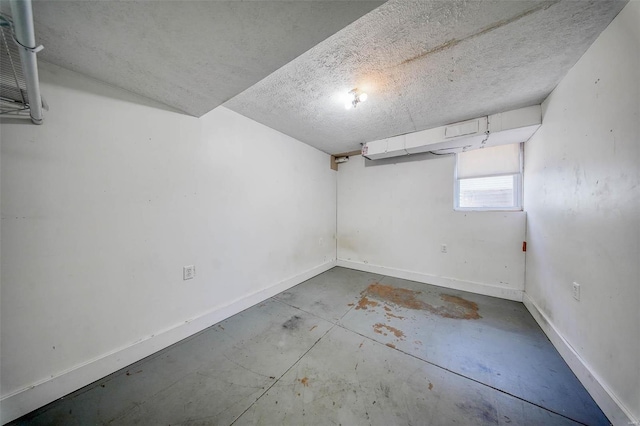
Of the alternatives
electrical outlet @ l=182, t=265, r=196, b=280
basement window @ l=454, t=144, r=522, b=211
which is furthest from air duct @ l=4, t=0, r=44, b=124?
basement window @ l=454, t=144, r=522, b=211

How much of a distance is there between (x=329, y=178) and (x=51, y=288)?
3.52 metres

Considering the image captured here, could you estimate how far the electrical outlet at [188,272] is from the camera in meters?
1.87

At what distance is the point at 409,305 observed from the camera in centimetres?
249

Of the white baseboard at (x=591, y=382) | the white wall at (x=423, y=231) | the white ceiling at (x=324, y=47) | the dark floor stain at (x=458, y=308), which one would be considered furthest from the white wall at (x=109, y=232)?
the white baseboard at (x=591, y=382)

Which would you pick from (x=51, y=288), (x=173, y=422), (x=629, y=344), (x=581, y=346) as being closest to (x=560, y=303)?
(x=581, y=346)

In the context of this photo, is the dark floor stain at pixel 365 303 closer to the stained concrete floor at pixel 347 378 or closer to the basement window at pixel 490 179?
A: the stained concrete floor at pixel 347 378

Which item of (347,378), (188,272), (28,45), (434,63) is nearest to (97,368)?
(188,272)

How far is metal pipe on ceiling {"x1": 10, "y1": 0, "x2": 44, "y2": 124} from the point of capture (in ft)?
2.17

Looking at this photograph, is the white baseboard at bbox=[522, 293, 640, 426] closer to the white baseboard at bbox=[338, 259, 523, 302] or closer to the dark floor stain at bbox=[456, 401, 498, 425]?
the dark floor stain at bbox=[456, 401, 498, 425]

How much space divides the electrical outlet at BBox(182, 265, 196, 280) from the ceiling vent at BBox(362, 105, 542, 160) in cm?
286

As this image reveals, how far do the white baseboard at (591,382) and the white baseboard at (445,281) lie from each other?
2.51 feet

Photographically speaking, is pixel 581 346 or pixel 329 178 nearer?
pixel 581 346

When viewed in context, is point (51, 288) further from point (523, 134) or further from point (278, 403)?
point (523, 134)

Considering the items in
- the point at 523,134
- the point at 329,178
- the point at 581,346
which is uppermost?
the point at 523,134
